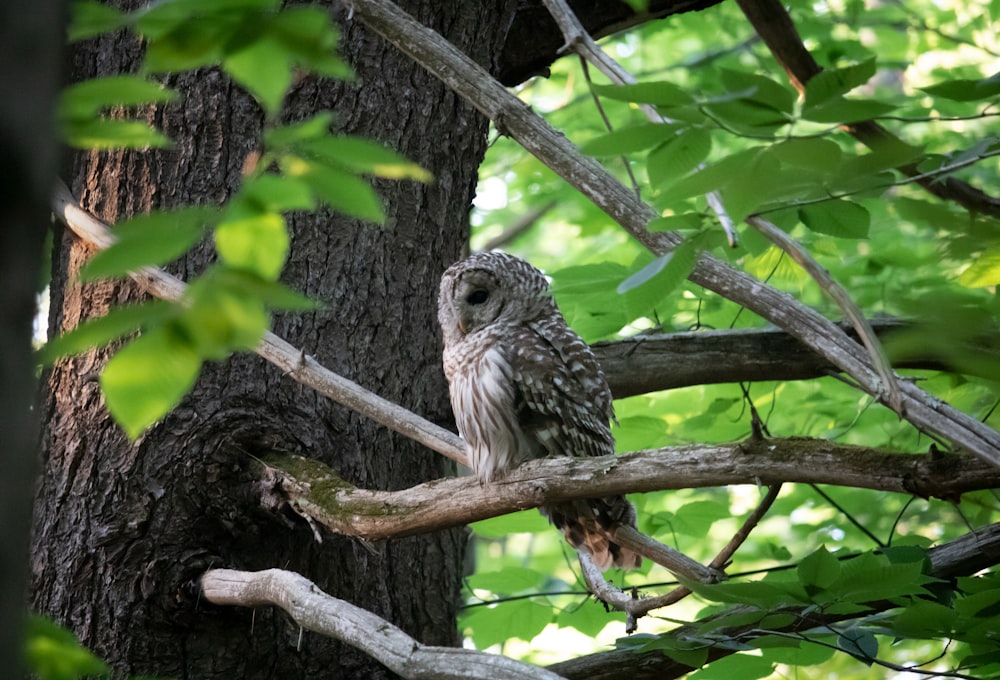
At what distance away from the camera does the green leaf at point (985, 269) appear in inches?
48.3

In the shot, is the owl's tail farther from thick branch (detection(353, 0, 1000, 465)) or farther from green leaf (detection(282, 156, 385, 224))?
green leaf (detection(282, 156, 385, 224))

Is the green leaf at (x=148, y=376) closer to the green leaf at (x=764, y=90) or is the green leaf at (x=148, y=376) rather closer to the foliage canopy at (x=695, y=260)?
the foliage canopy at (x=695, y=260)

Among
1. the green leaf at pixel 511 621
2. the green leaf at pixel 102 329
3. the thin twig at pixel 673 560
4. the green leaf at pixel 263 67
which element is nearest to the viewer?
the green leaf at pixel 102 329

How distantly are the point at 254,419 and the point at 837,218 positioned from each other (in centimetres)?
192

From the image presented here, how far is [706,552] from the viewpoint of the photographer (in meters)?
7.17

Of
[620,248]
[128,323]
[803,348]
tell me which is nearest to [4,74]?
[128,323]

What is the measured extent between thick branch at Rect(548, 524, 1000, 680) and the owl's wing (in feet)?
2.57

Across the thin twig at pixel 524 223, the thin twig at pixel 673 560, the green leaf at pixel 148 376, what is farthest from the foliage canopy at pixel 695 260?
the thin twig at pixel 524 223

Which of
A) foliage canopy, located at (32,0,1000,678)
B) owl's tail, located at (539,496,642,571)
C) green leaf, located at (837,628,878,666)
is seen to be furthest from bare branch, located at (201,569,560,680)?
owl's tail, located at (539,496,642,571)

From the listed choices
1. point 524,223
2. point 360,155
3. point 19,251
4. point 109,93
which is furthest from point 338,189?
point 524,223

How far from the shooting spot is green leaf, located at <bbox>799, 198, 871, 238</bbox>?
7.23 feet

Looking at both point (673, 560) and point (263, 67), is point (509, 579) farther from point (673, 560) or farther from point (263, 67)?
point (263, 67)

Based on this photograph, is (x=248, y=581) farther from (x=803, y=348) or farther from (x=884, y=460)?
(x=803, y=348)

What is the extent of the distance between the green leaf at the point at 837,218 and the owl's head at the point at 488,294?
5.08ft
